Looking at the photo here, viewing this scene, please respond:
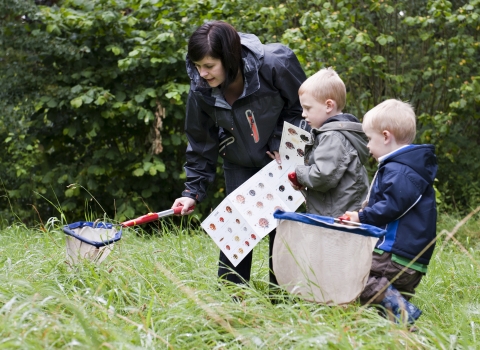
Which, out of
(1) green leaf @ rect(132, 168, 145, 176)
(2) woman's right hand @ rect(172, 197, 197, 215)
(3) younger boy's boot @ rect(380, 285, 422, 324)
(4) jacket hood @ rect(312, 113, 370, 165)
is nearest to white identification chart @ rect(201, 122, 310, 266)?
(2) woman's right hand @ rect(172, 197, 197, 215)

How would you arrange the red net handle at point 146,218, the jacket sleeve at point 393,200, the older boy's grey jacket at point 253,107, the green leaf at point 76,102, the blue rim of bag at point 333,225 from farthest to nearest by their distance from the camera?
the green leaf at point 76,102
the older boy's grey jacket at point 253,107
the red net handle at point 146,218
the jacket sleeve at point 393,200
the blue rim of bag at point 333,225

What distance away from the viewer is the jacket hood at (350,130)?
9.81 feet

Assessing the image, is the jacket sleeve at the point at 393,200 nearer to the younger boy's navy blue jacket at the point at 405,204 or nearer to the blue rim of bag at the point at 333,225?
the younger boy's navy blue jacket at the point at 405,204

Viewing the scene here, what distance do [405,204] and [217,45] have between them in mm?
1128

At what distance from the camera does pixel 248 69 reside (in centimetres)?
326

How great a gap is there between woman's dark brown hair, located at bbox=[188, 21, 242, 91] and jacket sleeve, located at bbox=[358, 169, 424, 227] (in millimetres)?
957

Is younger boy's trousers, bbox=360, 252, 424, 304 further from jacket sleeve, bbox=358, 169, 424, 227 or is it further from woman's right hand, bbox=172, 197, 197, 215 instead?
woman's right hand, bbox=172, 197, 197, 215

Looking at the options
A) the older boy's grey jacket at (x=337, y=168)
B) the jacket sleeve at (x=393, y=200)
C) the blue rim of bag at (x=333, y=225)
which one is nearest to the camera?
the blue rim of bag at (x=333, y=225)

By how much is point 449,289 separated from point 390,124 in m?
1.49

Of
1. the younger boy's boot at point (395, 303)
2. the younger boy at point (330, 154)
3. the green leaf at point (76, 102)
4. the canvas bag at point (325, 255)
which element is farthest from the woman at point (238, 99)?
the green leaf at point (76, 102)

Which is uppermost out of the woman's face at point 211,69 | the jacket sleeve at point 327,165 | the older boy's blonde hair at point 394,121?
the woman's face at point 211,69

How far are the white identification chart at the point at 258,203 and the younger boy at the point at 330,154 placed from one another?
24 centimetres

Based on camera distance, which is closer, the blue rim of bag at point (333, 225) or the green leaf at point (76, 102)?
the blue rim of bag at point (333, 225)

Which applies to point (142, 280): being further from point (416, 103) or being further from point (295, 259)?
point (416, 103)
